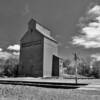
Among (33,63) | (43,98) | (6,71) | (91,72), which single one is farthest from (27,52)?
(43,98)

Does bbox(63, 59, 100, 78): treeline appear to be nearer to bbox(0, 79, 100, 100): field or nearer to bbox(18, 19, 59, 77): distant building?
bbox(18, 19, 59, 77): distant building

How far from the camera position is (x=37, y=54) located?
55938 mm

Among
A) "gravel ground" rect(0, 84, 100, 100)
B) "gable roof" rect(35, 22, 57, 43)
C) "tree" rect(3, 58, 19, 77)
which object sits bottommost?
"gravel ground" rect(0, 84, 100, 100)

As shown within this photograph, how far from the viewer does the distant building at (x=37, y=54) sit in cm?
5484

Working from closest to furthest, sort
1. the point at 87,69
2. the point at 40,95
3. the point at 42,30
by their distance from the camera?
the point at 40,95
the point at 42,30
the point at 87,69

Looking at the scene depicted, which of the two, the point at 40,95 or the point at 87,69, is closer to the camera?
the point at 40,95

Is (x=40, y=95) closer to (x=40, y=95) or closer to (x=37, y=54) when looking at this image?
(x=40, y=95)

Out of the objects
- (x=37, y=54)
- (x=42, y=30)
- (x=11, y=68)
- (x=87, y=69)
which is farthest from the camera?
(x=87, y=69)

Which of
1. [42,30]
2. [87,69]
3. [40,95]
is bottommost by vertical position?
[40,95]

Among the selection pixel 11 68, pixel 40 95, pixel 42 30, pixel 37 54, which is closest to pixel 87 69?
pixel 42 30

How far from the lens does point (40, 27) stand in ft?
198

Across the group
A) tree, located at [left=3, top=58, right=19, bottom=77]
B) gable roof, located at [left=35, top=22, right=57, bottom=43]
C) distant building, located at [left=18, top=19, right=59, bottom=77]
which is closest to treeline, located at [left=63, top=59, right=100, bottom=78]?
distant building, located at [left=18, top=19, right=59, bottom=77]

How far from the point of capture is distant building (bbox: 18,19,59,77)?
2159 inches

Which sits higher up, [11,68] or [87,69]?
[11,68]
